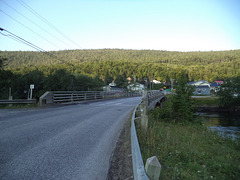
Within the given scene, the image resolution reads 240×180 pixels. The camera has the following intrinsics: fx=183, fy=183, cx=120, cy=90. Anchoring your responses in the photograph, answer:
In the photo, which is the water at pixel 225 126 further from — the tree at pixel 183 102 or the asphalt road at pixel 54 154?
the asphalt road at pixel 54 154

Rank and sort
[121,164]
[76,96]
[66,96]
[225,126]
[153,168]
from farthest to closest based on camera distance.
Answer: [66,96] < [225,126] < [76,96] < [121,164] < [153,168]

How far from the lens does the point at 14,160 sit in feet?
12.6

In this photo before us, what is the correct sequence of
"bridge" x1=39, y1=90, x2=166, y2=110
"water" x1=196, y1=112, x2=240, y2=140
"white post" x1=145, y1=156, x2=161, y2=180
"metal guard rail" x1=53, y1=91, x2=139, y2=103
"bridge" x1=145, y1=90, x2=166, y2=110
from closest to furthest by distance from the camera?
"white post" x1=145, y1=156, x2=161, y2=180 → "water" x1=196, y1=112, x2=240, y2=140 → "bridge" x1=39, y1=90, x2=166, y2=110 → "bridge" x1=145, y1=90, x2=166, y2=110 → "metal guard rail" x1=53, y1=91, x2=139, y2=103

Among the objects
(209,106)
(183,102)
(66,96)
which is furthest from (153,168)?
(209,106)

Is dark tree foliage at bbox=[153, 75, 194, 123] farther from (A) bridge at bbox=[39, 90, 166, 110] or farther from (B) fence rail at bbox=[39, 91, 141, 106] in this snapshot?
(B) fence rail at bbox=[39, 91, 141, 106]

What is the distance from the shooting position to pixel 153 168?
2152 millimetres

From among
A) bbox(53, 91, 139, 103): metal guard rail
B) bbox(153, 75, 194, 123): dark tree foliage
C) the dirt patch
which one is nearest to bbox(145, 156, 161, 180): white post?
the dirt patch

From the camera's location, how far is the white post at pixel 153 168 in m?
2.14

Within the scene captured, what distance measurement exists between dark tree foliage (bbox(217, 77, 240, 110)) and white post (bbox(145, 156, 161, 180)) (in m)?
51.9

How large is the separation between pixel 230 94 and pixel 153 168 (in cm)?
5375

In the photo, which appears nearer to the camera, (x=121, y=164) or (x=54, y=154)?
(x=121, y=164)

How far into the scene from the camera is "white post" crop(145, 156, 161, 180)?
2.14 m

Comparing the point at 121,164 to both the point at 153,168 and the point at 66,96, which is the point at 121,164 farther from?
the point at 66,96

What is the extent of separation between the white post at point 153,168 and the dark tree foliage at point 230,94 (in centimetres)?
5188
